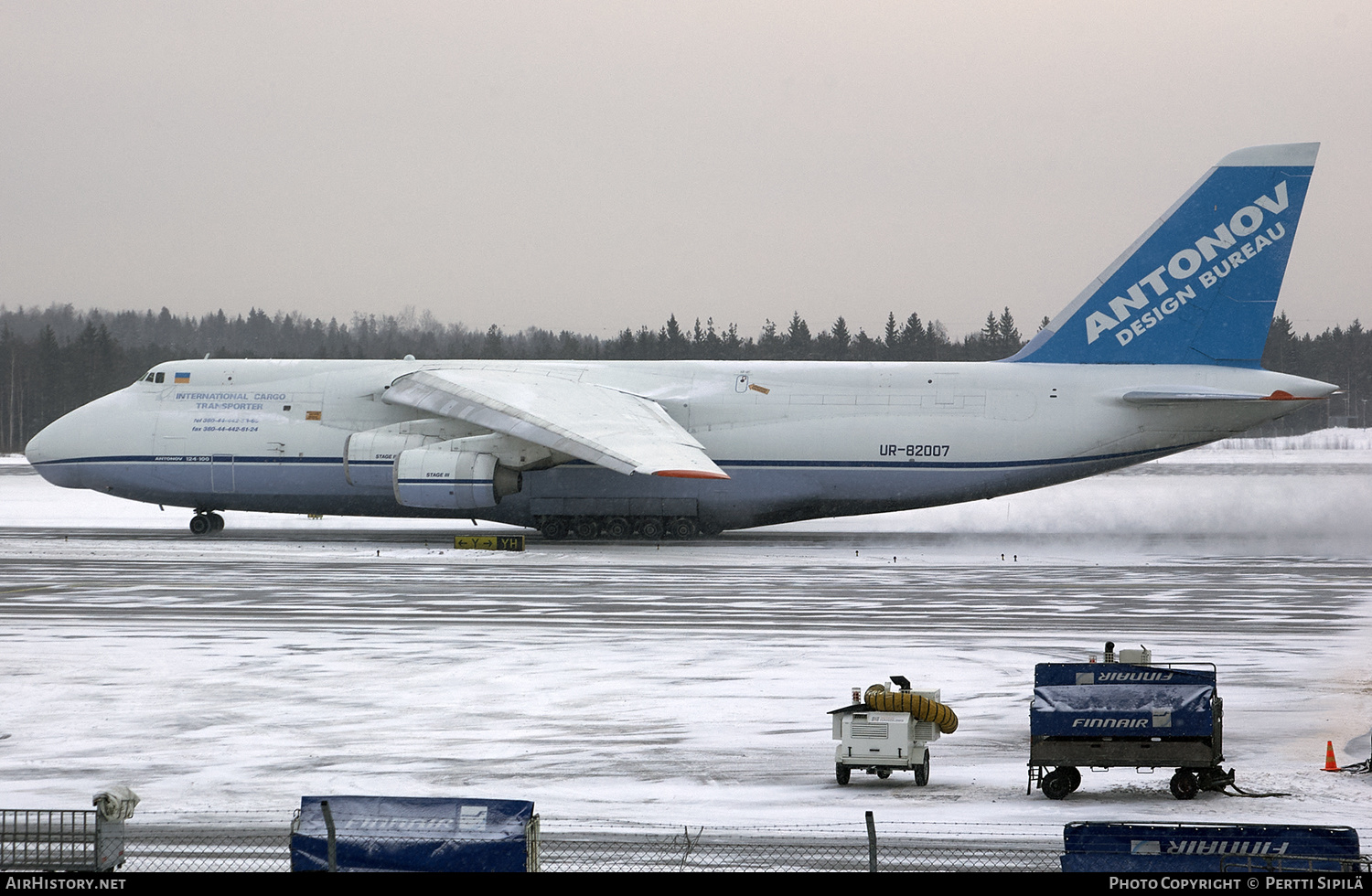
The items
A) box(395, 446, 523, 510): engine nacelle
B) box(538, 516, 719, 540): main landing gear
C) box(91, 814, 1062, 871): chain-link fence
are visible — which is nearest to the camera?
box(91, 814, 1062, 871): chain-link fence

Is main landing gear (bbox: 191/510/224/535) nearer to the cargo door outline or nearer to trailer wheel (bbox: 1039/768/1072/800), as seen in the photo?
the cargo door outline

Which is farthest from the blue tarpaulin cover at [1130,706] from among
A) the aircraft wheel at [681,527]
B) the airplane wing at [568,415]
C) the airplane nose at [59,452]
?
the airplane nose at [59,452]

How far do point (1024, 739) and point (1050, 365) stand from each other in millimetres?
20996

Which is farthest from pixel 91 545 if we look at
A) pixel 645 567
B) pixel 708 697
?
pixel 708 697

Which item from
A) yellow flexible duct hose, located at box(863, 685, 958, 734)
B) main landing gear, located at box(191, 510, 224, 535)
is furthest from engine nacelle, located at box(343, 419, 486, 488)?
yellow flexible duct hose, located at box(863, 685, 958, 734)

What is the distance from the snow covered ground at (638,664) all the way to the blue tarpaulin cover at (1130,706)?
1.69 ft

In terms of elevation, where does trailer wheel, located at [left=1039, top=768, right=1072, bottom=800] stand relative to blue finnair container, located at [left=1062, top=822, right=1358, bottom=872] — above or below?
below

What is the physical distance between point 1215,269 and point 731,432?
11281 mm

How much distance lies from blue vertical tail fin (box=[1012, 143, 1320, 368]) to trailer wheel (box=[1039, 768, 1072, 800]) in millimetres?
22708

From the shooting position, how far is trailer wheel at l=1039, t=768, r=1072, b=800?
34.9ft

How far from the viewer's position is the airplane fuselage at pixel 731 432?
1237 inches

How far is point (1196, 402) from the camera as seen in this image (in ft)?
101

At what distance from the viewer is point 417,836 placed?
724 centimetres
